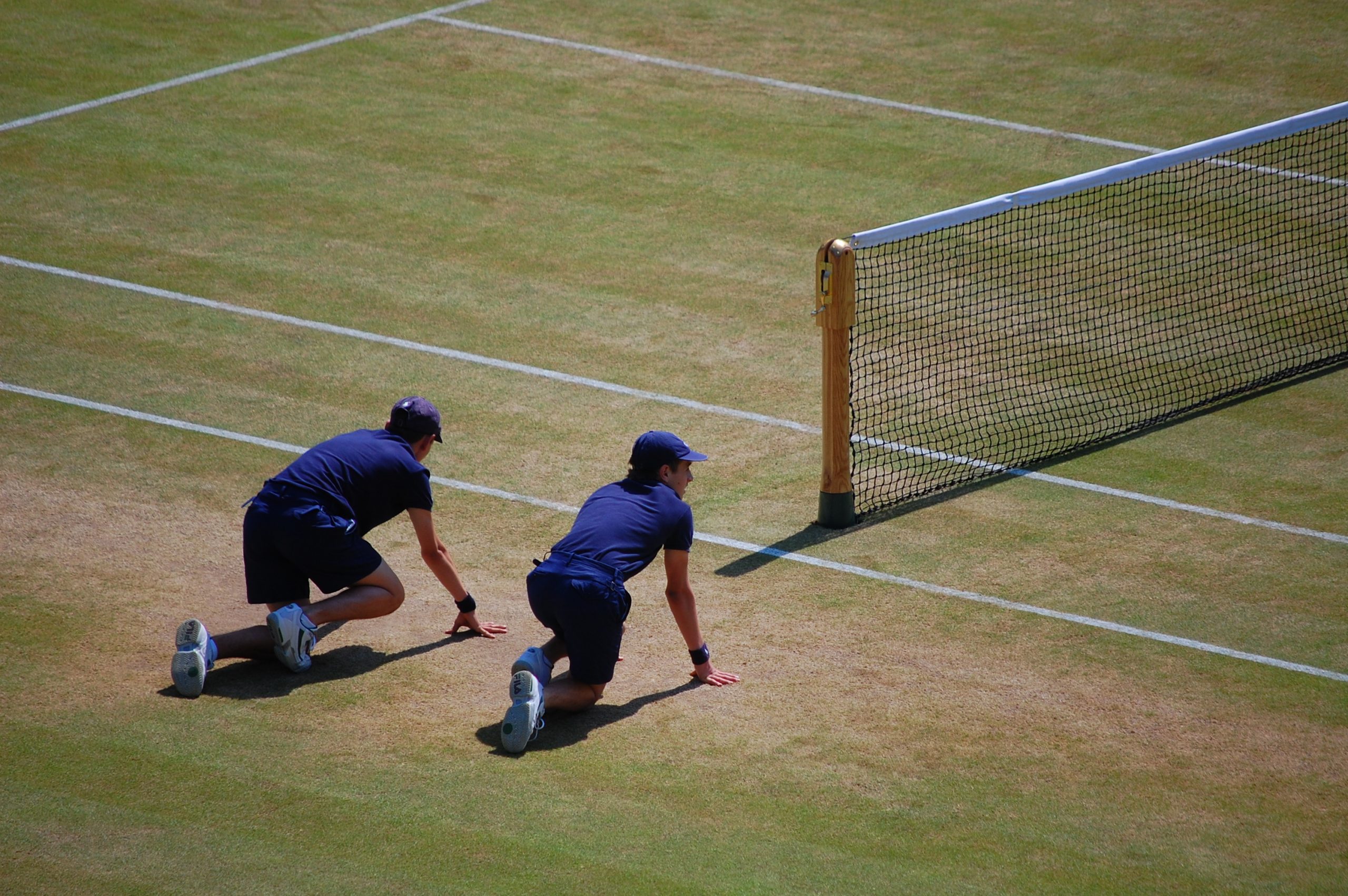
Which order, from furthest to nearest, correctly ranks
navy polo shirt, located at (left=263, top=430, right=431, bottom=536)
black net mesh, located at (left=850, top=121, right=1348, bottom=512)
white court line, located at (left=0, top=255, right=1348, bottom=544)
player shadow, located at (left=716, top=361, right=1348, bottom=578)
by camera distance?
black net mesh, located at (left=850, top=121, right=1348, bottom=512) → white court line, located at (left=0, top=255, right=1348, bottom=544) → player shadow, located at (left=716, top=361, right=1348, bottom=578) → navy polo shirt, located at (left=263, top=430, right=431, bottom=536)

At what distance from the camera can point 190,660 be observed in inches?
319

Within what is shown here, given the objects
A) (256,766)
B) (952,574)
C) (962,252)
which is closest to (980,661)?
(952,574)

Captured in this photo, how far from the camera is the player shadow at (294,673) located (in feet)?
27.3

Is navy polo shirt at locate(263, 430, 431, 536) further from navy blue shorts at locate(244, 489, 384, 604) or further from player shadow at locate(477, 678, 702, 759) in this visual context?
player shadow at locate(477, 678, 702, 759)

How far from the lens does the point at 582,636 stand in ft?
26.1

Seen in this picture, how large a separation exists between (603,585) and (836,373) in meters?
3.36

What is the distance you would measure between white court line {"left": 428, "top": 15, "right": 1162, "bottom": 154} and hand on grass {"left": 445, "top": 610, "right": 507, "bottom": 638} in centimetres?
1236

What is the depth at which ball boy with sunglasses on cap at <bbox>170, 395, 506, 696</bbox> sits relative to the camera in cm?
834

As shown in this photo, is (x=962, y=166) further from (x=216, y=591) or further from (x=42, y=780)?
(x=42, y=780)

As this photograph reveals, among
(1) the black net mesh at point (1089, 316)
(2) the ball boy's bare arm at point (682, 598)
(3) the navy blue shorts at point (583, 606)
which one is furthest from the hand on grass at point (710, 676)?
(1) the black net mesh at point (1089, 316)

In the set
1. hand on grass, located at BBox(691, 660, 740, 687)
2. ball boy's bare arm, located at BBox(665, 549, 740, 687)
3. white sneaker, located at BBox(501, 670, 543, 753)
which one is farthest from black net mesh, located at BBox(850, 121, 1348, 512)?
white sneaker, located at BBox(501, 670, 543, 753)

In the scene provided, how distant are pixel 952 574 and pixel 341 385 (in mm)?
5618

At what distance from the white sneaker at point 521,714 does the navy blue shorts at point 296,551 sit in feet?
4.73

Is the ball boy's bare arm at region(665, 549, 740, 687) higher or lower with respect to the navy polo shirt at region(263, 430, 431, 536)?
lower
